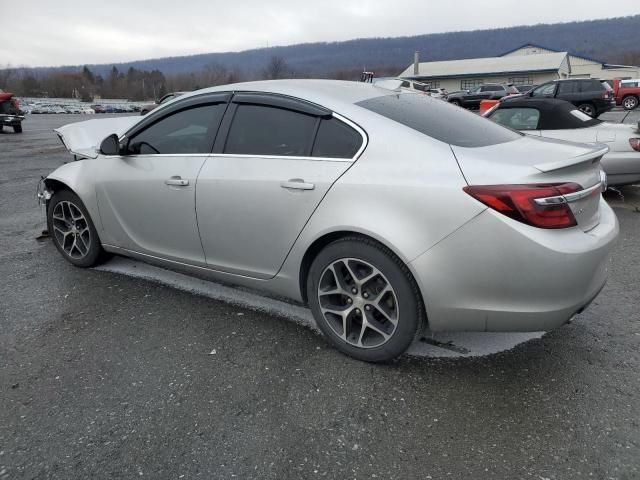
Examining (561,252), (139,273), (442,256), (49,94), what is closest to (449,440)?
(442,256)

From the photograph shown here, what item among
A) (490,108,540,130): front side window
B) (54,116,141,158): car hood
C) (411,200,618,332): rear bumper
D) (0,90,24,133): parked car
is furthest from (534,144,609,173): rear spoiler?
(0,90,24,133): parked car

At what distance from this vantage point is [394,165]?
263 centimetres

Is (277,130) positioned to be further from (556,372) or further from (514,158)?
(556,372)

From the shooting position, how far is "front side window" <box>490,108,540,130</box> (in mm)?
6727

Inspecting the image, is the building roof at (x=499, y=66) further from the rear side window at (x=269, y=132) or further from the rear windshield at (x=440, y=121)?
the rear side window at (x=269, y=132)

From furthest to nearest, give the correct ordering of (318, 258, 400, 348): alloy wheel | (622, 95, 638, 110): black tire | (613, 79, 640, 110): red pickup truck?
A: 1. (622, 95, 638, 110): black tire
2. (613, 79, 640, 110): red pickup truck
3. (318, 258, 400, 348): alloy wheel

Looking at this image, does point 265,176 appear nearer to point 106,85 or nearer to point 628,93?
point 628,93

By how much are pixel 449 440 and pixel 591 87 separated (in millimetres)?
23316

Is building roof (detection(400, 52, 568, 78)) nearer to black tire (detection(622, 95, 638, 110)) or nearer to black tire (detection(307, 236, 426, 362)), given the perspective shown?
black tire (detection(622, 95, 638, 110))

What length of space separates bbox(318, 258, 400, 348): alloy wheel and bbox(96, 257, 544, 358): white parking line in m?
0.32

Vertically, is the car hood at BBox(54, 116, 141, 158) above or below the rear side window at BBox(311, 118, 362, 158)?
below

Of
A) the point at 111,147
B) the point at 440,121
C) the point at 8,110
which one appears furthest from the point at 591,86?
the point at 8,110

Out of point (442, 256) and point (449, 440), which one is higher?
point (442, 256)

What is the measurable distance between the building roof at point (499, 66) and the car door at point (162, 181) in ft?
227
